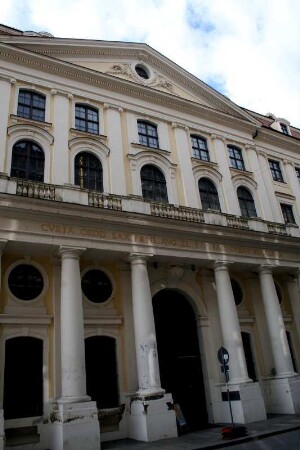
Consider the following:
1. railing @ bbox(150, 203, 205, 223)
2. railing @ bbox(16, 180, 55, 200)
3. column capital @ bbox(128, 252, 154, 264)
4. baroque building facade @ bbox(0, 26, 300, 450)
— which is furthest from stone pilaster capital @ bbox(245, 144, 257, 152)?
railing @ bbox(16, 180, 55, 200)

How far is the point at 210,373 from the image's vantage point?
1565 cm

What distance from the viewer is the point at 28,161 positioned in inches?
606

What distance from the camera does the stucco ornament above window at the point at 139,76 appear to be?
67.1 feet

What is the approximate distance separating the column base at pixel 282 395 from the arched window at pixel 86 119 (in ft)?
45.3

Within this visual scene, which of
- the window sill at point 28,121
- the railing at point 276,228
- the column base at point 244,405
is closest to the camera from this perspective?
the column base at point 244,405

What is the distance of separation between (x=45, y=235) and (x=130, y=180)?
18.5 feet

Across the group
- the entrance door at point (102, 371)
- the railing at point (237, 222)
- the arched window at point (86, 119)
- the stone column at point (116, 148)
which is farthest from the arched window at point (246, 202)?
the entrance door at point (102, 371)

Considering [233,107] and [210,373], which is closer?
[210,373]

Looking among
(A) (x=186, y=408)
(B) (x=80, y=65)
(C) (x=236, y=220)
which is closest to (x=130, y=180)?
(C) (x=236, y=220)

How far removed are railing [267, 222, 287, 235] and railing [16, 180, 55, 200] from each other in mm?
10932

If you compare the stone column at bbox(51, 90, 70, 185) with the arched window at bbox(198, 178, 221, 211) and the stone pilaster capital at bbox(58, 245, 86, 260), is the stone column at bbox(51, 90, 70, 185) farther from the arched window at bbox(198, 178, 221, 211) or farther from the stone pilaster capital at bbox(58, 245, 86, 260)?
the arched window at bbox(198, 178, 221, 211)

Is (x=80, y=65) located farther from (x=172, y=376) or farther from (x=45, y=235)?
(x=172, y=376)

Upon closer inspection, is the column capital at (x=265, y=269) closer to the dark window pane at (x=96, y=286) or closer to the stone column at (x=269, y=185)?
the stone column at (x=269, y=185)

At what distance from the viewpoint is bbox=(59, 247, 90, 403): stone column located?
37.3 feet
